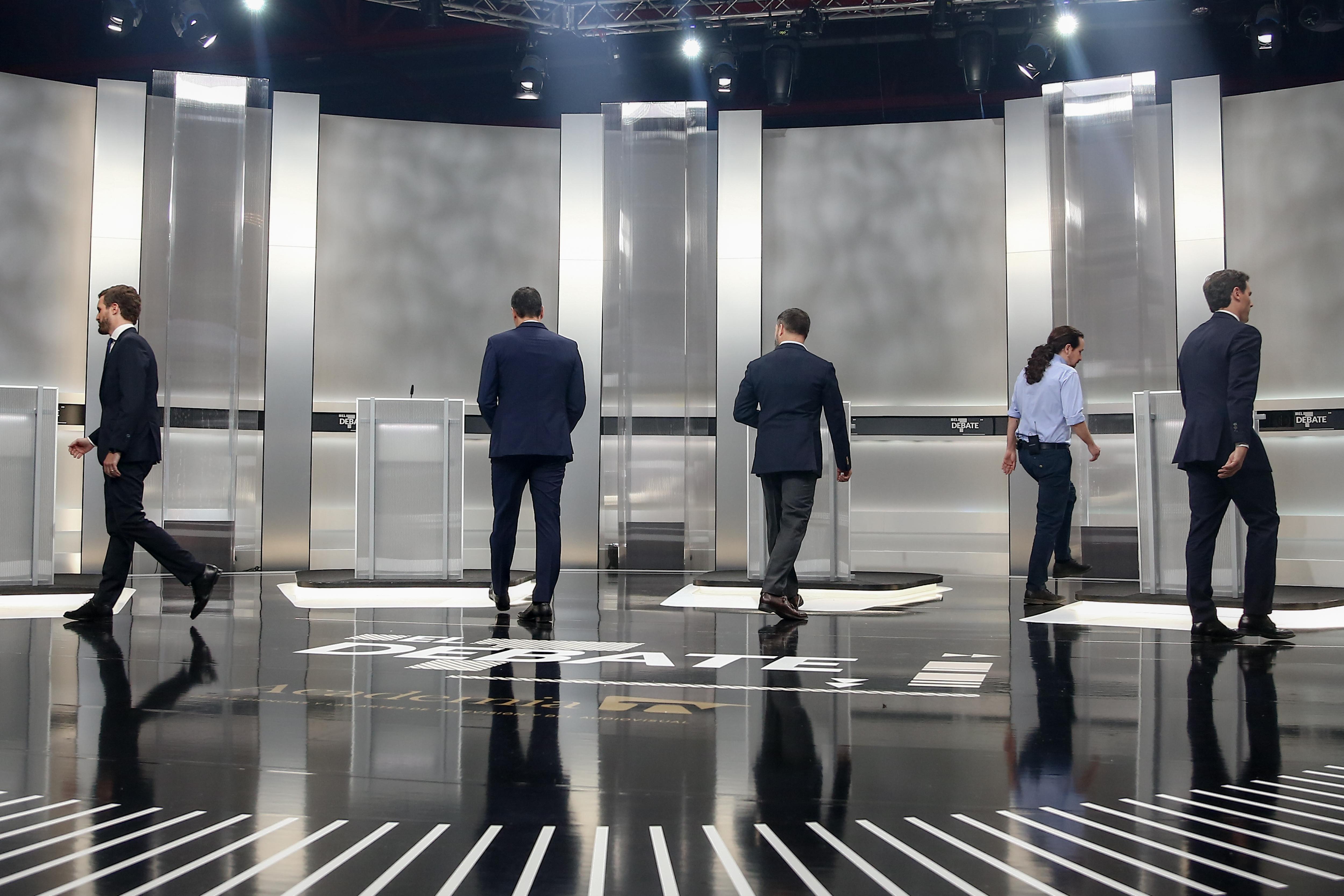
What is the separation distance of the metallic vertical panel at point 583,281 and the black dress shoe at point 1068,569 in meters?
3.68

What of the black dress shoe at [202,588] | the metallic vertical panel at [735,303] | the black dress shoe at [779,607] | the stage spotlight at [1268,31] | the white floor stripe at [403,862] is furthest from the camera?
the metallic vertical panel at [735,303]

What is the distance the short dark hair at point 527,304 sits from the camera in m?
5.01

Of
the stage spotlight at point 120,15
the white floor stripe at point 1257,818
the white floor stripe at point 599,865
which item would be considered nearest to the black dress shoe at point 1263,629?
the white floor stripe at point 1257,818

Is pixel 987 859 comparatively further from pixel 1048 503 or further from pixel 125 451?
pixel 1048 503

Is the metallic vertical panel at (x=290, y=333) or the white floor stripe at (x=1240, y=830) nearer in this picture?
the white floor stripe at (x=1240, y=830)

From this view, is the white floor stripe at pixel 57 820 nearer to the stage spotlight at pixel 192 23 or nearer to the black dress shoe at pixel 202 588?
the black dress shoe at pixel 202 588

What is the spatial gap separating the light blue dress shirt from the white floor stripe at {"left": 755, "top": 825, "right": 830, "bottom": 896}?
433 cm

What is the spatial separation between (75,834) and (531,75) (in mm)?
7224

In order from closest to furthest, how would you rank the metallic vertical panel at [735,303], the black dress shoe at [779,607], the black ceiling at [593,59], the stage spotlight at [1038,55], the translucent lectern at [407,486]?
the black dress shoe at [779,607] → the translucent lectern at [407,486] → the stage spotlight at [1038,55] → the black ceiling at [593,59] → the metallic vertical panel at [735,303]

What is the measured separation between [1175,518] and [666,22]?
16.1 ft

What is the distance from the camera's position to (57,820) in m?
1.80

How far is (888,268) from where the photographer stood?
9102 mm

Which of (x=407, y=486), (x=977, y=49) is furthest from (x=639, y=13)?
(x=407, y=486)

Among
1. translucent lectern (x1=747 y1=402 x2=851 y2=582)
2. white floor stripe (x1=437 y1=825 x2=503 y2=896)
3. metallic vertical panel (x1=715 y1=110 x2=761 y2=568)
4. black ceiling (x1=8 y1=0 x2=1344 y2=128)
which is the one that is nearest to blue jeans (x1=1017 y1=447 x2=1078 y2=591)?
translucent lectern (x1=747 y1=402 x2=851 y2=582)
